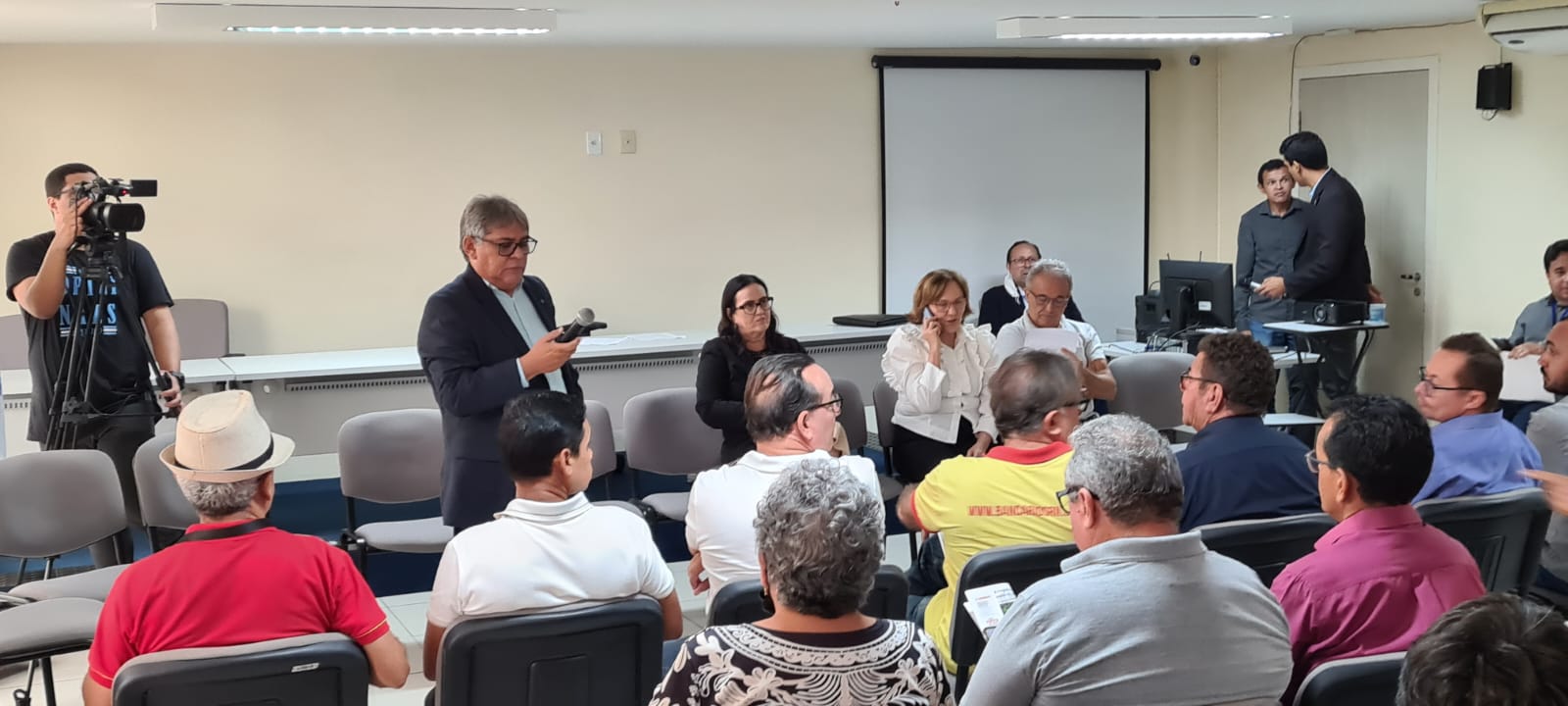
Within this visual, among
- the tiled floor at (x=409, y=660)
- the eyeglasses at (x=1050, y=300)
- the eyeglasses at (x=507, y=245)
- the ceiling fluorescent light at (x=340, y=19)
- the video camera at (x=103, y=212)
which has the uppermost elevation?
the ceiling fluorescent light at (x=340, y=19)

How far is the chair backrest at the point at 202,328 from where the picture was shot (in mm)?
7277

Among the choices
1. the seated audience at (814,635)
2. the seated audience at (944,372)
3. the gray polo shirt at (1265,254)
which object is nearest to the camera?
the seated audience at (814,635)

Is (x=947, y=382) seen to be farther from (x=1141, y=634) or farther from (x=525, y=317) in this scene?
(x=1141, y=634)

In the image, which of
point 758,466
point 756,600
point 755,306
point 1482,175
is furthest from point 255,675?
point 1482,175

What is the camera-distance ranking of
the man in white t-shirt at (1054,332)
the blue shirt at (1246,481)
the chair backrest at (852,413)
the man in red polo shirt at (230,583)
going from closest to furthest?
the man in red polo shirt at (230,583), the blue shirt at (1246,481), the man in white t-shirt at (1054,332), the chair backrest at (852,413)

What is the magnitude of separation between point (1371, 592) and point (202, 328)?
6.48 m

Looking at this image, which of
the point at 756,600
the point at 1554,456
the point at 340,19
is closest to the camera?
the point at 756,600

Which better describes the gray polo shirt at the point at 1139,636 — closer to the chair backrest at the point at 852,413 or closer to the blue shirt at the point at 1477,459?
the blue shirt at the point at 1477,459

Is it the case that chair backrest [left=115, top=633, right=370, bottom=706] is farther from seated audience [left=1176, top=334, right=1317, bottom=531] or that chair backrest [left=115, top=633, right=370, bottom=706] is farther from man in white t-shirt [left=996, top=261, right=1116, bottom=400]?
man in white t-shirt [left=996, top=261, right=1116, bottom=400]

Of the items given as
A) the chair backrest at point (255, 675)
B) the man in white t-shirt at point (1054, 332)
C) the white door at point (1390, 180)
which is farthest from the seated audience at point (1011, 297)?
the chair backrest at point (255, 675)

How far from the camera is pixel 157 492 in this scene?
416 centimetres

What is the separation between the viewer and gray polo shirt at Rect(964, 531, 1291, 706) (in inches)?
76.7

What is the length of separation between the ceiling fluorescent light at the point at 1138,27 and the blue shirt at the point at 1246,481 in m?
4.01

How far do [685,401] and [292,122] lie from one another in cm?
365
